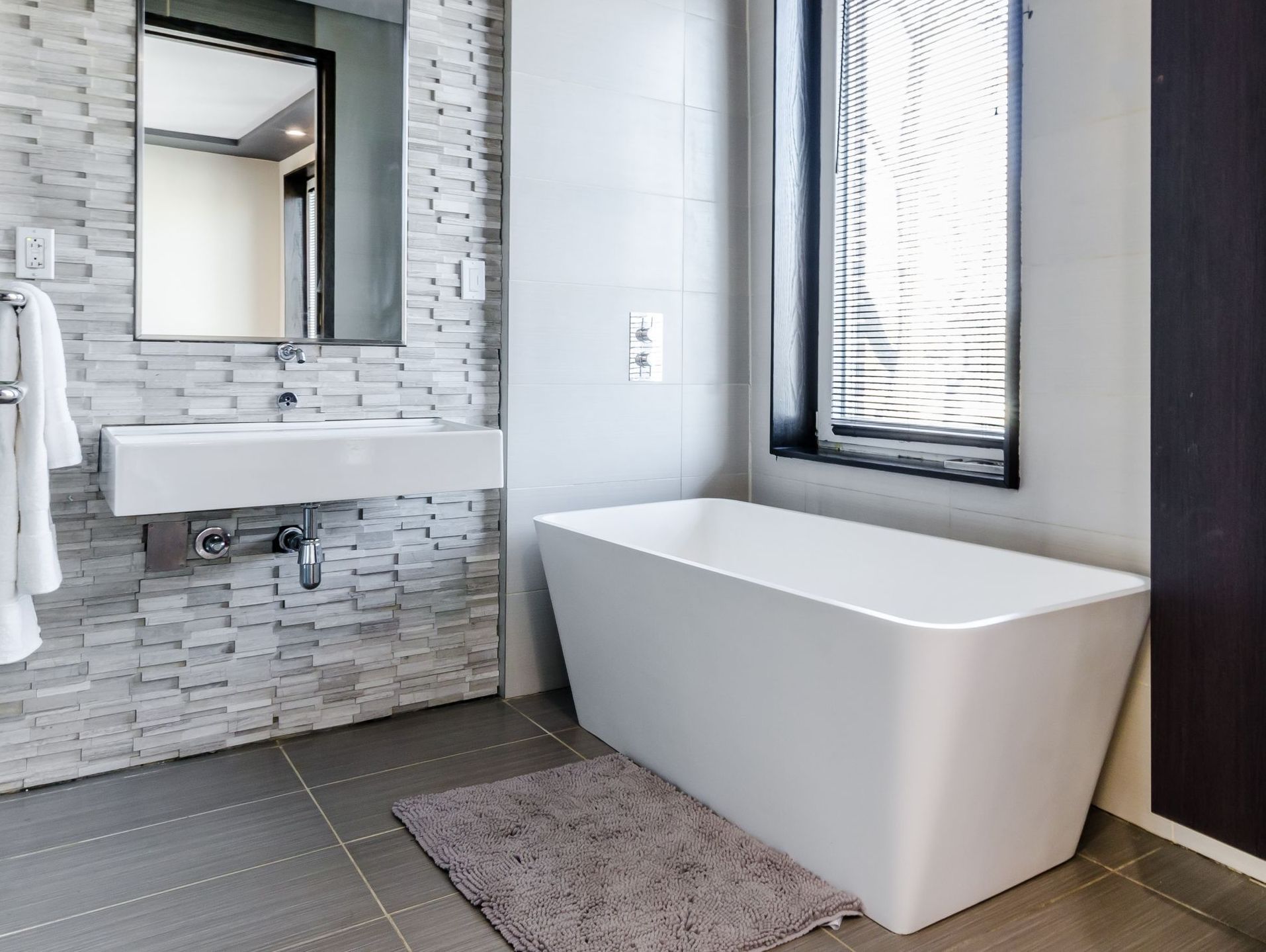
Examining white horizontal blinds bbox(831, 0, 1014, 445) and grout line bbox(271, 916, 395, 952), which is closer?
grout line bbox(271, 916, 395, 952)

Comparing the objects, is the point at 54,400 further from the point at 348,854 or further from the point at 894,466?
the point at 894,466

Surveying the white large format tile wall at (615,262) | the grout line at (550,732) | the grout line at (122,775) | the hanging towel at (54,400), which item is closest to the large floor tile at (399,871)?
the grout line at (550,732)

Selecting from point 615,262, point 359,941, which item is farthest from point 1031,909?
point 615,262

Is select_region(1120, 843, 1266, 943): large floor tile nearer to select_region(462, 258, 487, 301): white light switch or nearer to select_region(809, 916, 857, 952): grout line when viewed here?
select_region(809, 916, 857, 952): grout line

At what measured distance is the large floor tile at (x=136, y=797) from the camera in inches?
86.6

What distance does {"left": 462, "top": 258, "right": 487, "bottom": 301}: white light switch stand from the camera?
2947 mm

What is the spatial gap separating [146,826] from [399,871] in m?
0.67

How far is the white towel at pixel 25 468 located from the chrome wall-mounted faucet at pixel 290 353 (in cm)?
59

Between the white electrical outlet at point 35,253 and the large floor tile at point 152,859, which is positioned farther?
the white electrical outlet at point 35,253

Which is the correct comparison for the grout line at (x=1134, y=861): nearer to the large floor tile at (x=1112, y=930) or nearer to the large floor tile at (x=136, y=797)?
the large floor tile at (x=1112, y=930)

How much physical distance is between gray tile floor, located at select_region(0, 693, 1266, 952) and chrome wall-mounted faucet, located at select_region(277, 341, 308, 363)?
3.63 ft

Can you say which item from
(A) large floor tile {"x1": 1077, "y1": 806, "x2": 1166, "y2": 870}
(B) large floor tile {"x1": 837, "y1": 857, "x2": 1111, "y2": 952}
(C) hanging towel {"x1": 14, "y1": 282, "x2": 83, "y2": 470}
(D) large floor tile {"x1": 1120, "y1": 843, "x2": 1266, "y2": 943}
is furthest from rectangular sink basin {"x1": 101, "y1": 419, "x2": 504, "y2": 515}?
(D) large floor tile {"x1": 1120, "y1": 843, "x2": 1266, "y2": 943}

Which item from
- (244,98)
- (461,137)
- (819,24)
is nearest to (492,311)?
(461,137)

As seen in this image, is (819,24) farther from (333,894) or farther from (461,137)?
(333,894)
